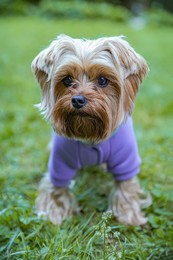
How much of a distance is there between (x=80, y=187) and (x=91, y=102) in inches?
55.3

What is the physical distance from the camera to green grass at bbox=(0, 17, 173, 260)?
10.8 ft

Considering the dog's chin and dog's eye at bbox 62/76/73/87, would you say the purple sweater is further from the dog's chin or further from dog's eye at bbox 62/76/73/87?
dog's eye at bbox 62/76/73/87

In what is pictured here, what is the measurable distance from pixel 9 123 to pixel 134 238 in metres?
Answer: 2.82

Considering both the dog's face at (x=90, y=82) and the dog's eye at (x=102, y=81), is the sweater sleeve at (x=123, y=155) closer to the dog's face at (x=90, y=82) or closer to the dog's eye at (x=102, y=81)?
the dog's face at (x=90, y=82)

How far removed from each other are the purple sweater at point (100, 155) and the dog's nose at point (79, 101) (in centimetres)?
61

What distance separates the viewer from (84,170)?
466 cm

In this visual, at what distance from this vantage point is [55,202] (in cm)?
420

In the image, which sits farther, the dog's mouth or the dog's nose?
the dog's mouth

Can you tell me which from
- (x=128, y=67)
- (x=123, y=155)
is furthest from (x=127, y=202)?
(x=128, y=67)

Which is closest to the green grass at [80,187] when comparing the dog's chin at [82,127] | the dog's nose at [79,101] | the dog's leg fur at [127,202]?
the dog's leg fur at [127,202]

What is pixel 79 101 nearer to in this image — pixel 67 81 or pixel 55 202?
pixel 67 81

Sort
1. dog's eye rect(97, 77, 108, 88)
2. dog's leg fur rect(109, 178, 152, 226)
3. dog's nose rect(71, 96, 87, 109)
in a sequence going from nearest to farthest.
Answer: dog's nose rect(71, 96, 87, 109) → dog's eye rect(97, 77, 108, 88) → dog's leg fur rect(109, 178, 152, 226)

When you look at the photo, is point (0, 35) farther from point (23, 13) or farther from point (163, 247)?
point (163, 247)

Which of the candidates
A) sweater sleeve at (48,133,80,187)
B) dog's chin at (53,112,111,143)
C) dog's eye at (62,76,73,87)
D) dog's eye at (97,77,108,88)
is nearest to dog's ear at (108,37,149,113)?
dog's eye at (97,77,108,88)
